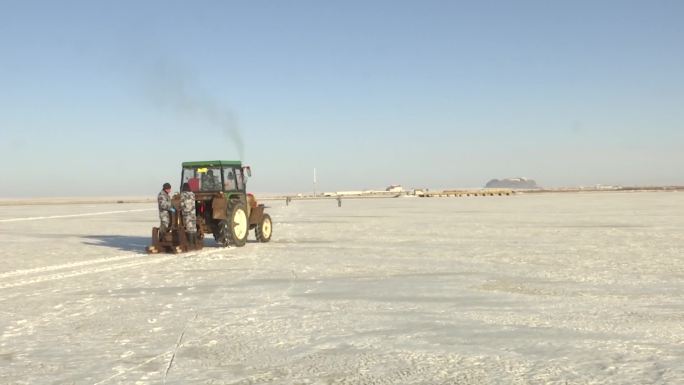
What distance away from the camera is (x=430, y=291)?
8.15 meters

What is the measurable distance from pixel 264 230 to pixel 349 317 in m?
9.61

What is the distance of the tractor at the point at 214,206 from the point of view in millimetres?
13516

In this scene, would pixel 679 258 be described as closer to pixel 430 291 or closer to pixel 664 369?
pixel 430 291

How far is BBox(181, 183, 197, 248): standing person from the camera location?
13031 mm

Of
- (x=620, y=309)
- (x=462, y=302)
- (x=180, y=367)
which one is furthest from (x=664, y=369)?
(x=180, y=367)

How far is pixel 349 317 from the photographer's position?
6.54 meters

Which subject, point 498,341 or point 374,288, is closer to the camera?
point 498,341

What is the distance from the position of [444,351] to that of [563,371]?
39.0 inches

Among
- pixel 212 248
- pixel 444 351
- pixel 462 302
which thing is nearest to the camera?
pixel 444 351

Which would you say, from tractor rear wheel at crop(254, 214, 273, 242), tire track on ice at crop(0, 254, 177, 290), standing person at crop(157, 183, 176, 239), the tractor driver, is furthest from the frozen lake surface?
tractor rear wheel at crop(254, 214, 273, 242)

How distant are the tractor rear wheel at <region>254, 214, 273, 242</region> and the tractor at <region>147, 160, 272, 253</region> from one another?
73 cm

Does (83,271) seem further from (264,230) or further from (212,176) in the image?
(264,230)

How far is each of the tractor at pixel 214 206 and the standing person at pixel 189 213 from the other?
131 millimetres

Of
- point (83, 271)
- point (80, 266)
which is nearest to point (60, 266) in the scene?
point (80, 266)
